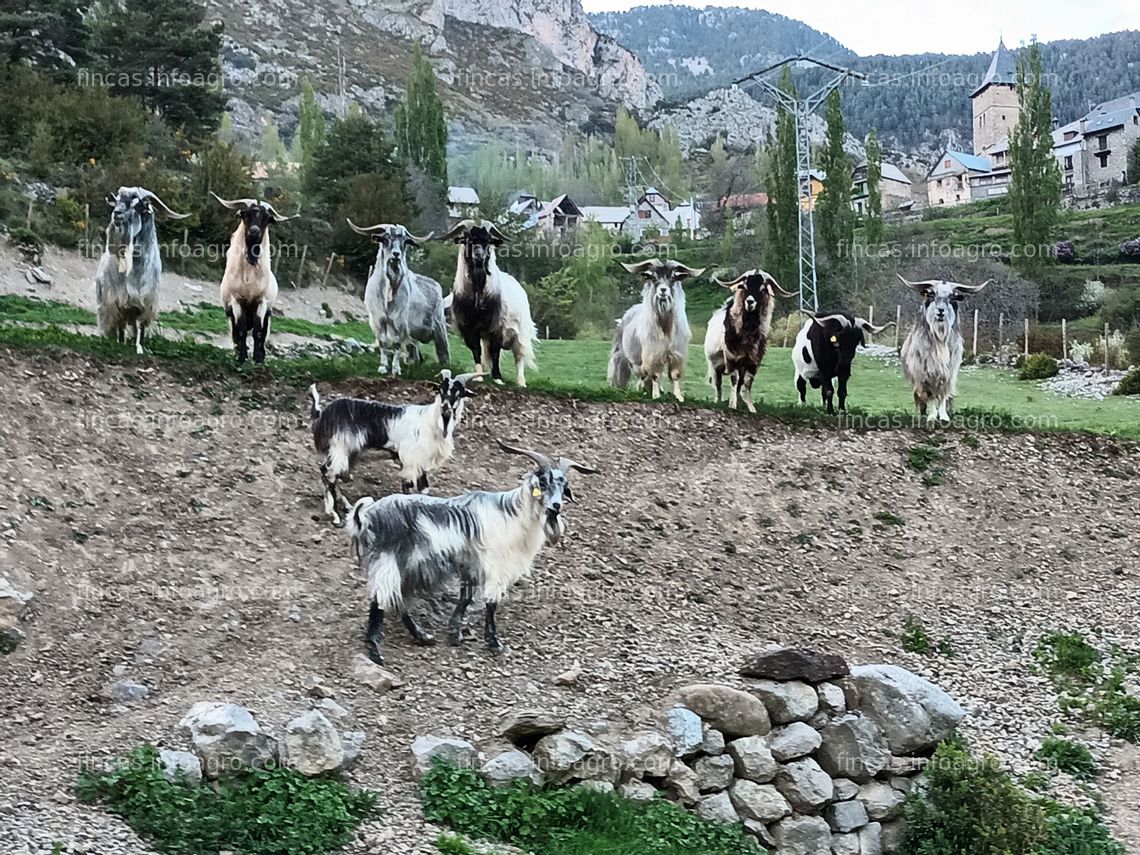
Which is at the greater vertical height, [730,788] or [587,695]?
[587,695]

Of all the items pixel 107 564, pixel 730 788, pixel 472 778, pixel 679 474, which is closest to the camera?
pixel 472 778

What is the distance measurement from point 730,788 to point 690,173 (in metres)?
125

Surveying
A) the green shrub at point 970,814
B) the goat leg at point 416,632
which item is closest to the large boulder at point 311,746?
the goat leg at point 416,632

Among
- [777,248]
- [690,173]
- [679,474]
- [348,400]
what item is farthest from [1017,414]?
[690,173]

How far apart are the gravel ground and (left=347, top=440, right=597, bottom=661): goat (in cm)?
45

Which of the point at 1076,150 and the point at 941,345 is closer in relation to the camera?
the point at 941,345

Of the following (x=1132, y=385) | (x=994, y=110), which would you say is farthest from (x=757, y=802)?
(x=994, y=110)

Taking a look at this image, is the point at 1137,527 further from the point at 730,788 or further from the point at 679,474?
the point at 730,788

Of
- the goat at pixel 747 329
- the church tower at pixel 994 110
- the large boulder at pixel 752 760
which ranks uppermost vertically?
the church tower at pixel 994 110

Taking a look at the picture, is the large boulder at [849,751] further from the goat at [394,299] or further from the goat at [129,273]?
the goat at [129,273]

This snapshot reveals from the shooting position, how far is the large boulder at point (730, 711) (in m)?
9.81

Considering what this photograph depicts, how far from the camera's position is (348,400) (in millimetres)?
11898

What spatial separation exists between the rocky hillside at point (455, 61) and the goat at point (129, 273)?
93.5 meters

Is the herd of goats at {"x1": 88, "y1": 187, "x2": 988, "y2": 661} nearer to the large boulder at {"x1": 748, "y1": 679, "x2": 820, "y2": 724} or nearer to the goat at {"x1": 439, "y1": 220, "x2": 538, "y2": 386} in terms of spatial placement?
the goat at {"x1": 439, "y1": 220, "x2": 538, "y2": 386}
